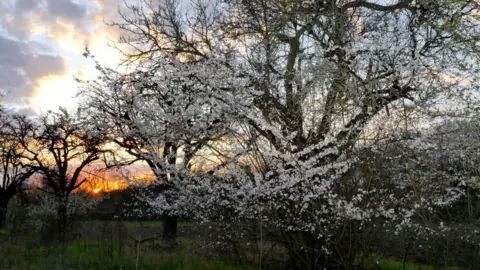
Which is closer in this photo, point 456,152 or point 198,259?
point 456,152

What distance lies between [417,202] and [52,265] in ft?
20.1

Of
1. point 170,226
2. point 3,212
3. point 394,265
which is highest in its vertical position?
point 3,212

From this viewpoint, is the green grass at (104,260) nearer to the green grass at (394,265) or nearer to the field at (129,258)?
the field at (129,258)

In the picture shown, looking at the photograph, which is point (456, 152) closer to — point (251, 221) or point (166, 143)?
point (251, 221)

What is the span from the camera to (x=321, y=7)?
Result: 8.60m

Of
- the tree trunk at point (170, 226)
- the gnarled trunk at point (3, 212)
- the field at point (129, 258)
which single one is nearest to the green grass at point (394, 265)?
the field at point (129, 258)

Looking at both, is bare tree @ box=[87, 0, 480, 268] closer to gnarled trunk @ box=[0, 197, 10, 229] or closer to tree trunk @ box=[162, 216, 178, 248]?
tree trunk @ box=[162, 216, 178, 248]

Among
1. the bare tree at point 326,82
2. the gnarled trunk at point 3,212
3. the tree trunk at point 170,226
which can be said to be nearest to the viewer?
the bare tree at point 326,82

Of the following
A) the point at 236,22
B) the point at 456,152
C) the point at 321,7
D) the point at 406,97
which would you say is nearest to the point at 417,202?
the point at 456,152

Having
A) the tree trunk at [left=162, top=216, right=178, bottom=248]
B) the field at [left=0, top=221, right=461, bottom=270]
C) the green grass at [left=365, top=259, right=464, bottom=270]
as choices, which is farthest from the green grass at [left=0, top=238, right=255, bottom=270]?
the tree trunk at [left=162, top=216, right=178, bottom=248]

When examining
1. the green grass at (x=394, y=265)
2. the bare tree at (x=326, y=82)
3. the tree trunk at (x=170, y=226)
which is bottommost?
the green grass at (x=394, y=265)

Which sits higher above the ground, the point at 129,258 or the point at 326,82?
the point at 326,82

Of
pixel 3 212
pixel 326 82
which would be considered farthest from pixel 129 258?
pixel 3 212

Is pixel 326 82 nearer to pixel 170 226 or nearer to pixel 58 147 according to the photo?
pixel 170 226
